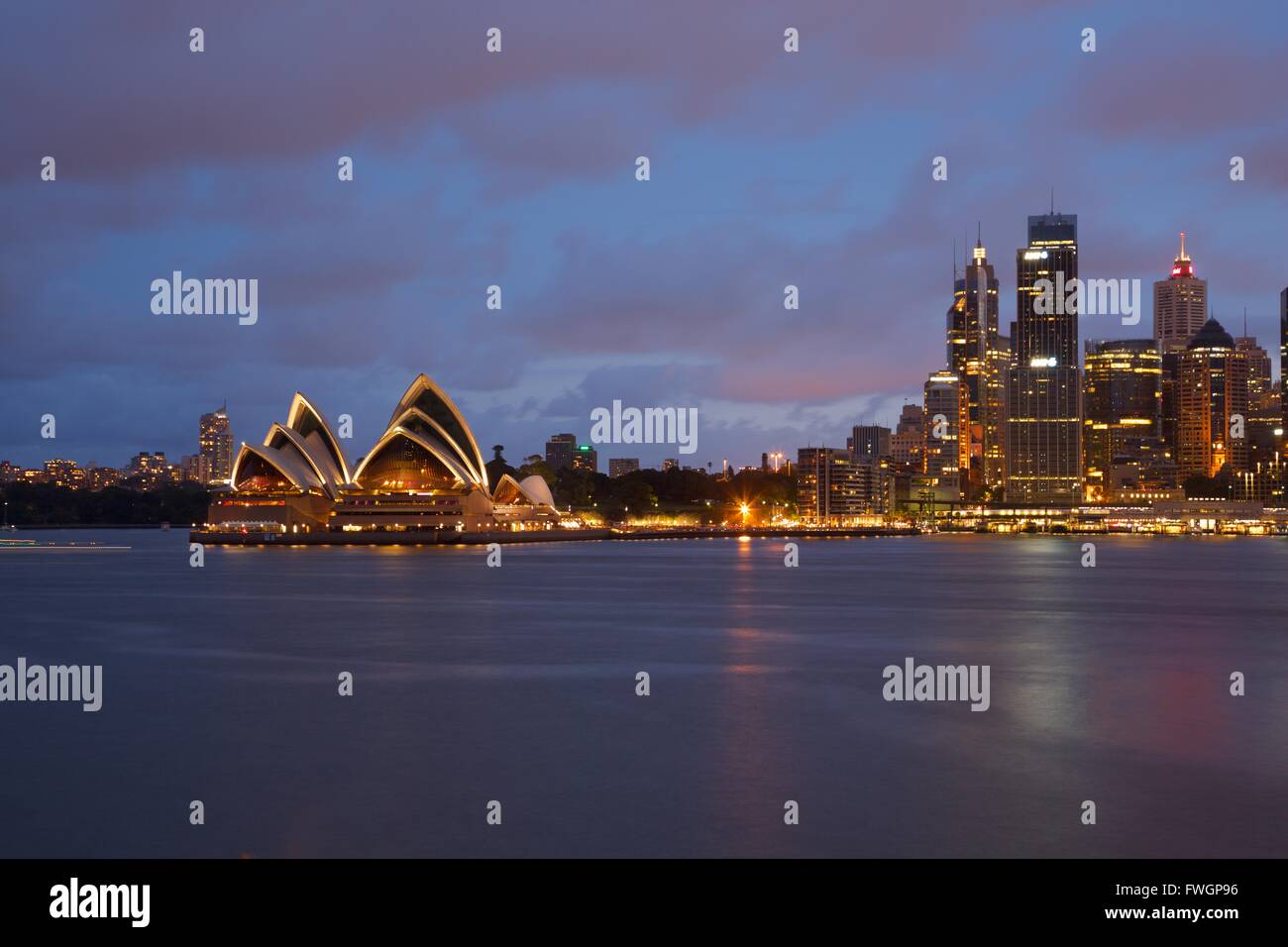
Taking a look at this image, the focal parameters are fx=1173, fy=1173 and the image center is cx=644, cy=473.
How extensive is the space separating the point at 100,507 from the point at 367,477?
84304 millimetres

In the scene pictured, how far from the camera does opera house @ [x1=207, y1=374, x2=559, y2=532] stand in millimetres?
105562

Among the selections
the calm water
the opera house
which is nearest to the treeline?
the opera house

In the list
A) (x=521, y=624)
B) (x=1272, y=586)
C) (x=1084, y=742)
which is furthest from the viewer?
(x=1272, y=586)

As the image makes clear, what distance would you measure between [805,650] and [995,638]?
5495 mm

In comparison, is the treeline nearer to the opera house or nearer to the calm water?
the opera house

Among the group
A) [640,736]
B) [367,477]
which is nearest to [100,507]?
[367,477]

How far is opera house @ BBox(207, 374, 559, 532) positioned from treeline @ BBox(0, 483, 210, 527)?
6605 cm

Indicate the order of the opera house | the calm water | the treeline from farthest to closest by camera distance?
the treeline < the opera house < the calm water

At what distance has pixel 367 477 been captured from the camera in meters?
109

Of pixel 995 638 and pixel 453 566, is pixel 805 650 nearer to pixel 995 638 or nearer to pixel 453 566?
pixel 995 638

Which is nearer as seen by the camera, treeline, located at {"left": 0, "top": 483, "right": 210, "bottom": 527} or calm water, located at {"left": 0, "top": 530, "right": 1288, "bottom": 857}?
calm water, located at {"left": 0, "top": 530, "right": 1288, "bottom": 857}

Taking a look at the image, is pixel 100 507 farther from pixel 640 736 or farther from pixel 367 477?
pixel 640 736
